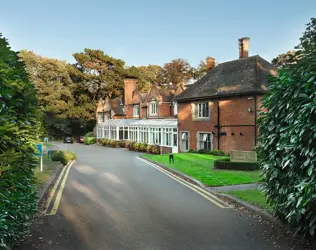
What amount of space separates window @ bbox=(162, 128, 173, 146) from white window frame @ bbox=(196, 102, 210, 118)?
5833 millimetres

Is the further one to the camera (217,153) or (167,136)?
(167,136)

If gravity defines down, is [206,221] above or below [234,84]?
below

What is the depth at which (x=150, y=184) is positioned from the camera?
13.4 meters

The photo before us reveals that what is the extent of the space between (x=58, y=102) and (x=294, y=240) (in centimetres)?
5743

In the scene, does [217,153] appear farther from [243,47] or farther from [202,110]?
[243,47]

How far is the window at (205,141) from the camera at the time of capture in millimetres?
29277

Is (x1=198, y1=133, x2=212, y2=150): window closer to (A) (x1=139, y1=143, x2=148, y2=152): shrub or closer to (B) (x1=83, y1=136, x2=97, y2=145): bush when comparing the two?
(A) (x1=139, y1=143, x2=148, y2=152): shrub

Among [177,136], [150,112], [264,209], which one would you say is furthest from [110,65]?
[264,209]

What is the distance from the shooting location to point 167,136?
1435 inches

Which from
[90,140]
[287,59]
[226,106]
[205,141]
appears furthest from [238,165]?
[90,140]

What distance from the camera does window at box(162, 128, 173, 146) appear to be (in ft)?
117

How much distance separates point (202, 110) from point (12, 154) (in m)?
26.1

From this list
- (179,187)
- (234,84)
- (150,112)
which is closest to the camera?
(179,187)

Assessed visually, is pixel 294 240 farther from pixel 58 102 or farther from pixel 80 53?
pixel 80 53
